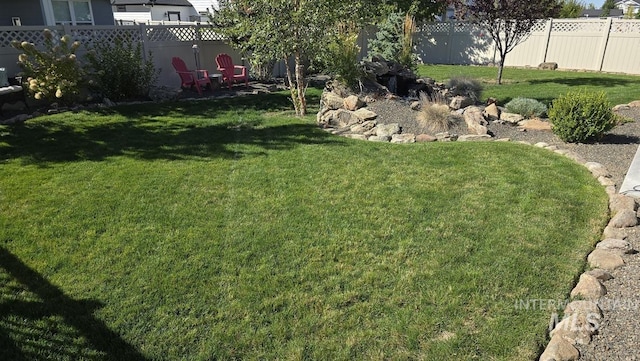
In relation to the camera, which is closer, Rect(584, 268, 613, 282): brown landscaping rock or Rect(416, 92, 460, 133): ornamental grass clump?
Rect(584, 268, 613, 282): brown landscaping rock

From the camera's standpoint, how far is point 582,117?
17.2 ft

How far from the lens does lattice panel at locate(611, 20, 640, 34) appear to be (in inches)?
495

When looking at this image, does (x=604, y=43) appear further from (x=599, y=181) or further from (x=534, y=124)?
(x=599, y=181)

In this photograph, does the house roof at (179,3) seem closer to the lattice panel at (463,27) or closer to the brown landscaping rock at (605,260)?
the lattice panel at (463,27)

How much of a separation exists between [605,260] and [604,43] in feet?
42.9

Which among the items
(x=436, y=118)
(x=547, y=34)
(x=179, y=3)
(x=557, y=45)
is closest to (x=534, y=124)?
(x=436, y=118)

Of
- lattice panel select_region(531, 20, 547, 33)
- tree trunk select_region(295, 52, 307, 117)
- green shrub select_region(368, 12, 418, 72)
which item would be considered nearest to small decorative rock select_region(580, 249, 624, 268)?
tree trunk select_region(295, 52, 307, 117)

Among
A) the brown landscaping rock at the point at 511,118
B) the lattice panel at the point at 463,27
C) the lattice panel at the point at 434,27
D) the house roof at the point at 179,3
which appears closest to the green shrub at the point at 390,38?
the brown landscaping rock at the point at 511,118

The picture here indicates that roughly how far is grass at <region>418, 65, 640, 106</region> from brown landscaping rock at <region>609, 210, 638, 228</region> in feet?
16.9

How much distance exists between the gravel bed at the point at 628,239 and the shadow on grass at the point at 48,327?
7.94 feet

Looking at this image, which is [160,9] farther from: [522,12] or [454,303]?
[454,303]

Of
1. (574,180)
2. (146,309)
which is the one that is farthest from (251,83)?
(146,309)

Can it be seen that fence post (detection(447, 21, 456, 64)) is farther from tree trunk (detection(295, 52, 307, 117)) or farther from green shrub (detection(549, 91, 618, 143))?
green shrub (detection(549, 91, 618, 143))

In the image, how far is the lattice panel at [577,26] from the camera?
13.2m
